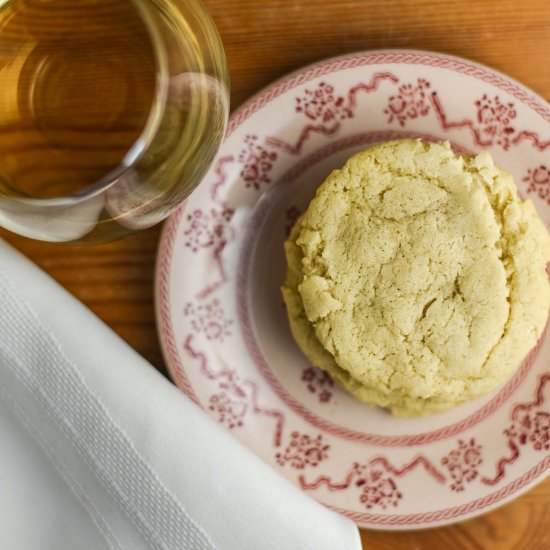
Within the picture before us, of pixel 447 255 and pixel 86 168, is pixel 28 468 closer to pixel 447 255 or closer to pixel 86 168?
pixel 86 168

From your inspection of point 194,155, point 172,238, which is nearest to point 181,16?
point 194,155

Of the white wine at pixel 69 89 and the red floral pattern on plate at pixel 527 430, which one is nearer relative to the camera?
the white wine at pixel 69 89

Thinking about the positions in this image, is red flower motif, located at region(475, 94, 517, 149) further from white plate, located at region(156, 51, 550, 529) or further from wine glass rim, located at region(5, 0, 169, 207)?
wine glass rim, located at region(5, 0, 169, 207)

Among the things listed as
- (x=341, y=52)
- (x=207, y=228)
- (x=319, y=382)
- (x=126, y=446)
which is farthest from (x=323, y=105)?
(x=126, y=446)

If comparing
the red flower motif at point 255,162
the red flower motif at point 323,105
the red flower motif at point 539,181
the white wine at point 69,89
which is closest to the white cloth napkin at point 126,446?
the white wine at point 69,89

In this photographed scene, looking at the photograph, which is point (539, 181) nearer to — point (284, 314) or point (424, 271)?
point (424, 271)

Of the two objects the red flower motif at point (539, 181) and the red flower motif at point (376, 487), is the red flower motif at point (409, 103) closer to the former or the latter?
the red flower motif at point (539, 181)

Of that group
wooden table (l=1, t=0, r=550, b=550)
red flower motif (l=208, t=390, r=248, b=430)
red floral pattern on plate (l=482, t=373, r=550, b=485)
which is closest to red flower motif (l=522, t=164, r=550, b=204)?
wooden table (l=1, t=0, r=550, b=550)

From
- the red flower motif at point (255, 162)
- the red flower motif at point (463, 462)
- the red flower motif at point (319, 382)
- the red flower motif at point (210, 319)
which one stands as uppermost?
the red flower motif at point (255, 162)
